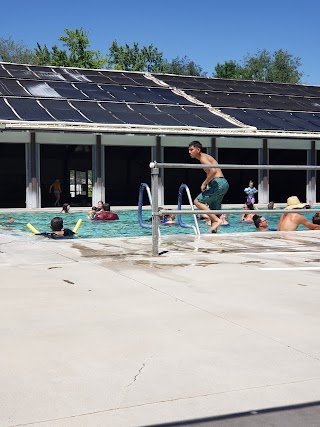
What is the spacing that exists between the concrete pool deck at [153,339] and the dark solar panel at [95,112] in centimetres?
1465

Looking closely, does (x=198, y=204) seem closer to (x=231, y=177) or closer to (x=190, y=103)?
(x=190, y=103)

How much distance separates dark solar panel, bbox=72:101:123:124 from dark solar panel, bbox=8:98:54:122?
60.2 inches

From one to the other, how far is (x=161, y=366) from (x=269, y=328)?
0.99 m

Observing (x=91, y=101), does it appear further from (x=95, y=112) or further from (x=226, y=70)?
(x=226, y=70)

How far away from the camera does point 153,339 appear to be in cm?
328

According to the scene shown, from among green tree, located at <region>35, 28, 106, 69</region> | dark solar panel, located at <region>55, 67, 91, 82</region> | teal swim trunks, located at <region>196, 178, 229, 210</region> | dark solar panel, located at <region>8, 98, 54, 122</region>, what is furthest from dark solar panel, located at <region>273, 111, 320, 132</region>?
green tree, located at <region>35, 28, 106, 69</region>

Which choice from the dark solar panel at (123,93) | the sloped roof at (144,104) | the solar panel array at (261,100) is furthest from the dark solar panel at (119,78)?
the solar panel array at (261,100)

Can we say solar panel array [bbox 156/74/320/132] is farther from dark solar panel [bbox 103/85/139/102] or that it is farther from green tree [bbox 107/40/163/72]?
green tree [bbox 107/40/163/72]

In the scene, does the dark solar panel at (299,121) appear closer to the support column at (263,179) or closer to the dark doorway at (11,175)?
the support column at (263,179)

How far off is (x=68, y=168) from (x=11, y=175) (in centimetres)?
313

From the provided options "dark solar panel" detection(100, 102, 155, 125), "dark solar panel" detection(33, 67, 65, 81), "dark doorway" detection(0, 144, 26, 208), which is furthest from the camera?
"dark doorway" detection(0, 144, 26, 208)

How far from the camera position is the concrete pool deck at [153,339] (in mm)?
2373

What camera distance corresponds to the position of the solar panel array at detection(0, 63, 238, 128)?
20.3 m

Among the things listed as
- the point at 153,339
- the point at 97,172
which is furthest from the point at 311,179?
the point at 153,339
